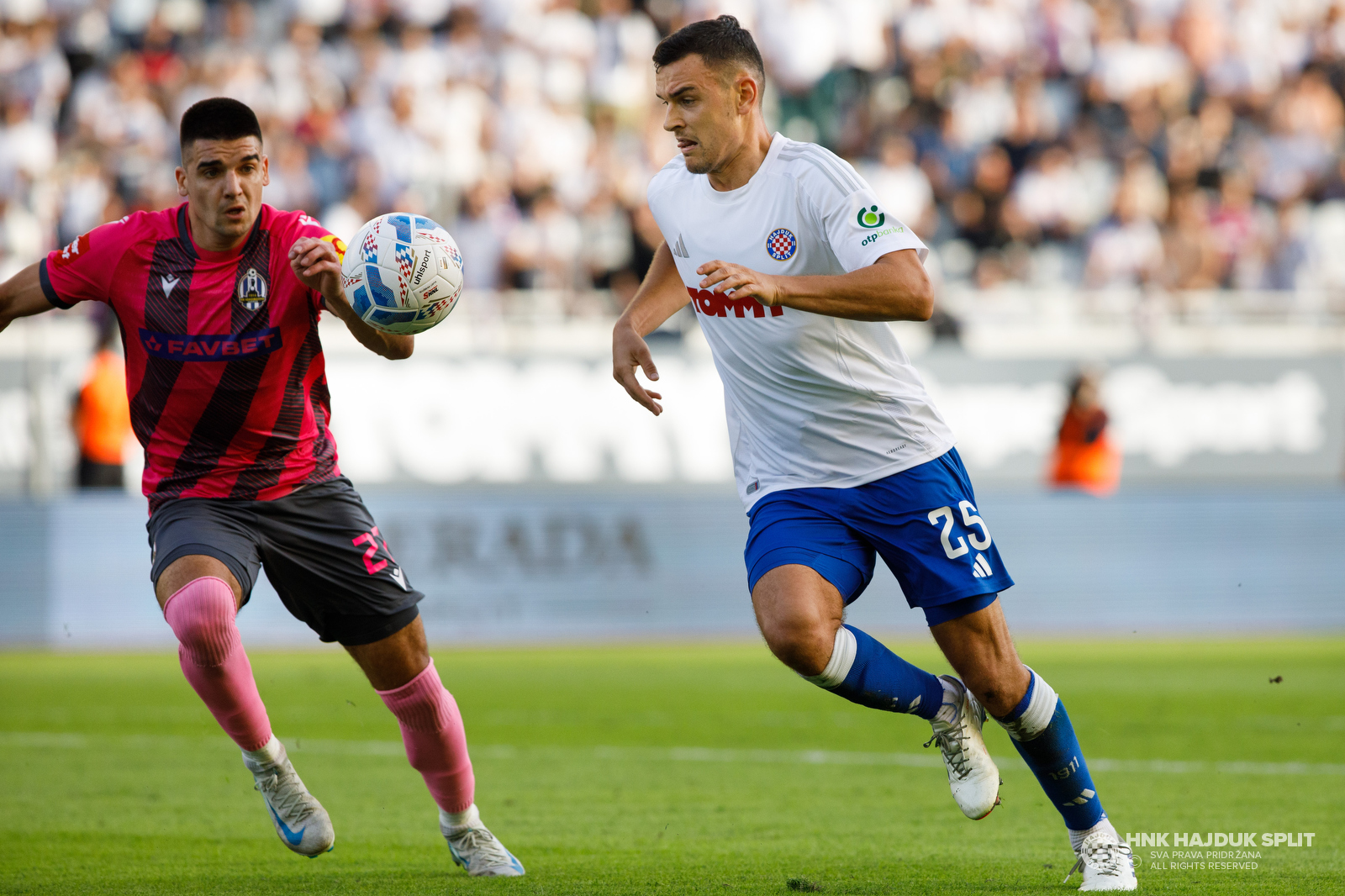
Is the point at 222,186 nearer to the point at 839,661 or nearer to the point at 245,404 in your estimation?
the point at 245,404

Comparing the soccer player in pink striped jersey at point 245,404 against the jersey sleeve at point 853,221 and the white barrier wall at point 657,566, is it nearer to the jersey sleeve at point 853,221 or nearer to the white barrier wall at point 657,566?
the jersey sleeve at point 853,221

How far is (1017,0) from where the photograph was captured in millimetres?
21078

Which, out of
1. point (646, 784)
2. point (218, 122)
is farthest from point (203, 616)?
point (646, 784)

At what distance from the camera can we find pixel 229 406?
5.77m

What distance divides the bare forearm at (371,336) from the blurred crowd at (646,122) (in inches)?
427

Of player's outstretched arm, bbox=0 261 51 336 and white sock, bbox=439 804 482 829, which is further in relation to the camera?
white sock, bbox=439 804 482 829

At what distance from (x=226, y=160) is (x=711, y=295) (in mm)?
1728

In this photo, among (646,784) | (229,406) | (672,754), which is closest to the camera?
(229,406)

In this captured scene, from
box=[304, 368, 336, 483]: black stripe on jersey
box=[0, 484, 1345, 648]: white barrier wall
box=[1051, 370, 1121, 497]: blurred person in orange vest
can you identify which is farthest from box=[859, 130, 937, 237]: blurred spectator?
box=[304, 368, 336, 483]: black stripe on jersey

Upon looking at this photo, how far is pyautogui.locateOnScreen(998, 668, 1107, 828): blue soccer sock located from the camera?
5348 mm

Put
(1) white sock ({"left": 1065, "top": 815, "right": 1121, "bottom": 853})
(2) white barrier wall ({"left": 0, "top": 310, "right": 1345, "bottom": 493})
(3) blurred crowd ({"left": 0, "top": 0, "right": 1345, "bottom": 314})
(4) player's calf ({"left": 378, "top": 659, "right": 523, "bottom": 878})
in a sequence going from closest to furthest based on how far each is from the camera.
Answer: (1) white sock ({"left": 1065, "top": 815, "right": 1121, "bottom": 853}) < (4) player's calf ({"left": 378, "top": 659, "right": 523, "bottom": 878}) < (2) white barrier wall ({"left": 0, "top": 310, "right": 1345, "bottom": 493}) < (3) blurred crowd ({"left": 0, "top": 0, "right": 1345, "bottom": 314})

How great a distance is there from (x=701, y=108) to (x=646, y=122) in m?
13.9

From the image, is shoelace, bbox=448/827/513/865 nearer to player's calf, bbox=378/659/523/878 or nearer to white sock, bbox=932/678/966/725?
player's calf, bbox=378/659/523/878

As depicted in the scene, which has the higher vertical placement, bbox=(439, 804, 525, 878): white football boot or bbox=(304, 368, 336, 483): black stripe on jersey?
bbox=(304, 368, 336, 483): black stripe on jersey
